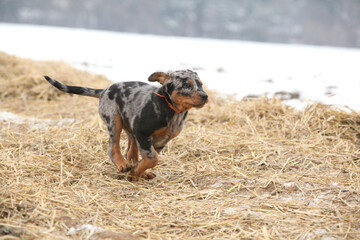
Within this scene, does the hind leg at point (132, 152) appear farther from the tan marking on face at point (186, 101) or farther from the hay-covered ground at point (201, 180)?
the tan marking on face at point (186, 101)

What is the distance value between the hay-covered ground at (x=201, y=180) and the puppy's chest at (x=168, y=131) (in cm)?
41

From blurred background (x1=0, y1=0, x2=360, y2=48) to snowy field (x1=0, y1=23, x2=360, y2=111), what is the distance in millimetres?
8654

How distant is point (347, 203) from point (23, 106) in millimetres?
5220

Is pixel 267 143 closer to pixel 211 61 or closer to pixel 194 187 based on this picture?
pixel 194 187

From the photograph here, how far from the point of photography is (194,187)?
10.7 ft

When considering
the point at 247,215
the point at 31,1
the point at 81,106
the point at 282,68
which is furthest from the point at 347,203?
the point at 31,1

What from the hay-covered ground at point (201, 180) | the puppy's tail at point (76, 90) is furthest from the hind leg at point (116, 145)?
the puppy's tail at point (76, 90)

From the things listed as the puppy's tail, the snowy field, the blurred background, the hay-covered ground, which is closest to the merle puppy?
the puppy's tail

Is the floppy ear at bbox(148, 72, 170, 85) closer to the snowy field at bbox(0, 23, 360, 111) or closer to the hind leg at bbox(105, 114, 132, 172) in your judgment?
the hind leg at bbox(105, 114, 132, 172)

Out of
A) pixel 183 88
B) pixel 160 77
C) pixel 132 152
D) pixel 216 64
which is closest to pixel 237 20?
pixel 216 64

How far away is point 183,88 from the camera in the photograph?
113 inches

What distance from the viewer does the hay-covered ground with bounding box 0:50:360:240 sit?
2391 mm

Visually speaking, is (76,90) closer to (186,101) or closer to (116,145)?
(116,145)

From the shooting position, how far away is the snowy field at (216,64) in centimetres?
800
